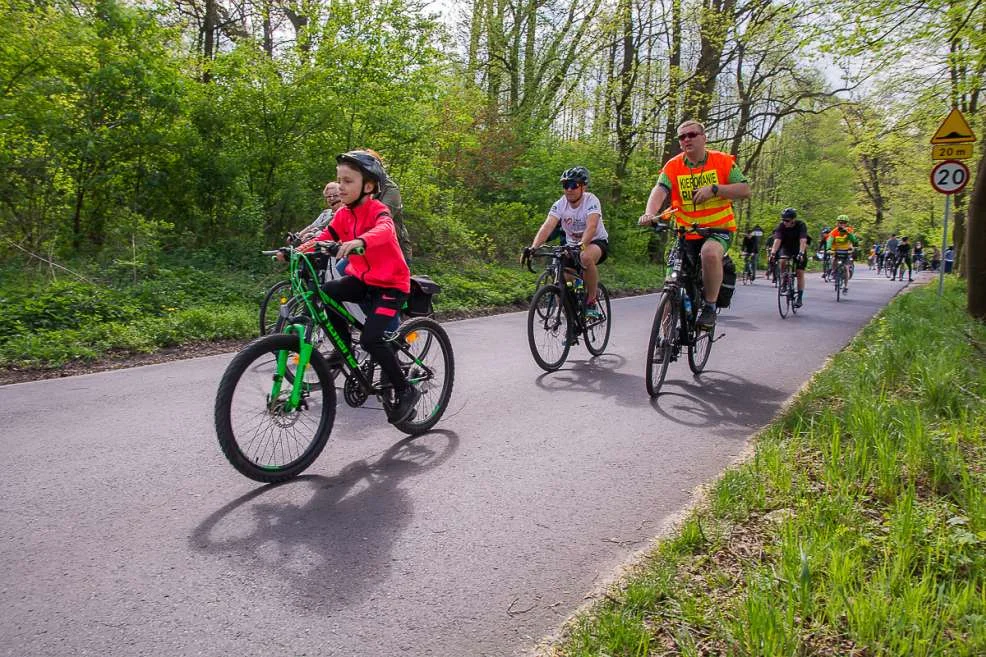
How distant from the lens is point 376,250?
427cm

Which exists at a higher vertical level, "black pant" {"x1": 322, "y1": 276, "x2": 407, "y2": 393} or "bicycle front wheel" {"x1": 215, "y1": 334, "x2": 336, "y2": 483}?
"black pant" {"x1": 322, "y1": 276, "x2": 407, "y2": 393}

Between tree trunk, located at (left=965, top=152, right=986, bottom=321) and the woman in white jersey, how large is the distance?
17.6 feet

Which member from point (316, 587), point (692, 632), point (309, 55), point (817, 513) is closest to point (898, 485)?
point (817, 513)

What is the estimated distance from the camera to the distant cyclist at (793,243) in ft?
42.8

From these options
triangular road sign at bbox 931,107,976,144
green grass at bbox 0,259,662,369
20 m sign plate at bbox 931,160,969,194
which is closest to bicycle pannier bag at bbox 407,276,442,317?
green grass at bbox 0,259,662,369

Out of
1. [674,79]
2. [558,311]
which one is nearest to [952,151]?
[558,311]

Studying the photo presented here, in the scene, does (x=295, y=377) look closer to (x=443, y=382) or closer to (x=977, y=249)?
(x=443, y=382)

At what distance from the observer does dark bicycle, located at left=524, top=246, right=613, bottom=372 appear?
7109 millimetres

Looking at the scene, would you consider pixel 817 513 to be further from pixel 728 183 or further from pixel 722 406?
pixel 728 183

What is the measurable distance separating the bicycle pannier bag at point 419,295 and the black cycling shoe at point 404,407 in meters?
0.58

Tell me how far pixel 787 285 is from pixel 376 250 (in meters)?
10.7

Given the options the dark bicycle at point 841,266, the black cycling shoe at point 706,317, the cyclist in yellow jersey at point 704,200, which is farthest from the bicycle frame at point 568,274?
the dark bicycle at point 841,266

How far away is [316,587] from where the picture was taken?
9.14 feet

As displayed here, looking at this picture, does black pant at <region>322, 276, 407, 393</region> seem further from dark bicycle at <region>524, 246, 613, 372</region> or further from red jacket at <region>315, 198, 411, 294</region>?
dark bicycle at <region>524, 246, 613, 372</region>
